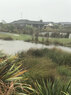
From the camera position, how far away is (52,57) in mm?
7820

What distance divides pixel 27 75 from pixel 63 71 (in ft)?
7.32

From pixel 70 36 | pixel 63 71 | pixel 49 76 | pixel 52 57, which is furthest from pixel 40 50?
pixel 70 36

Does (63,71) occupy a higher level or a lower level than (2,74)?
lower

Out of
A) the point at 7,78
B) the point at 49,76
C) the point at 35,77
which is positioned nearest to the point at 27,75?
the point at 35,77

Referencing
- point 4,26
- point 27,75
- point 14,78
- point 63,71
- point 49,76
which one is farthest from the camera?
point 4,26

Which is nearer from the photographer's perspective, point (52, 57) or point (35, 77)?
point (35, 77)

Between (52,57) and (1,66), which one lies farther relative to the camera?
(52,57)

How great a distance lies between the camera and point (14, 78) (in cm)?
294

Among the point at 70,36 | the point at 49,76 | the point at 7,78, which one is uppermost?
the point at 7,78

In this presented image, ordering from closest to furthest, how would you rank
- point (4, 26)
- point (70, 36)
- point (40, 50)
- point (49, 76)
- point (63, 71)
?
1. point (49, 76)
2. point (63, 71)
3. point (40, 50)
4. point (70, 36)
5. point (4, 26)

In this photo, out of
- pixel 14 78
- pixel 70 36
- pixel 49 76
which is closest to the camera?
pixel 14 78

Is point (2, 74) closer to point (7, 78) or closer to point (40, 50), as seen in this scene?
point (7, 78)

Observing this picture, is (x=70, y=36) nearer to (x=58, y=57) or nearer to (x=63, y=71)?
(x=58, y=57)

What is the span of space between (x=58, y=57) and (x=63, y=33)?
1311 cm
